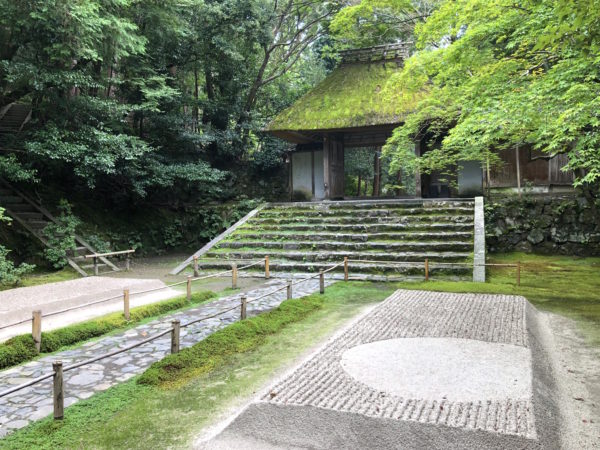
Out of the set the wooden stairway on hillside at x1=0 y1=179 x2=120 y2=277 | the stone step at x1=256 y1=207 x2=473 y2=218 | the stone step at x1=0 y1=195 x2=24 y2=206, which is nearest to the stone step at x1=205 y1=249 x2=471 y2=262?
the stone step at x1=256 y1=207 x2=473 y2=218

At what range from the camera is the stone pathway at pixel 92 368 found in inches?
134

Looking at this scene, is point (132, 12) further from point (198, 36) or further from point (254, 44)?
point (254, 44)

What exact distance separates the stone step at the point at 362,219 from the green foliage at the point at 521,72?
292 centimetres

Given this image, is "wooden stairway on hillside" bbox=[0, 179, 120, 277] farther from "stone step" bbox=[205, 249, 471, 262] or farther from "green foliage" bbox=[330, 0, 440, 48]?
"green foliage" bbox=[330, 0, 440, 48]

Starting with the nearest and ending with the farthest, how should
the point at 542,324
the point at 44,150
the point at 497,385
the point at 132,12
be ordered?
the point at 497,385
the point at 542,324
the point at 44,150
the point at 132,12

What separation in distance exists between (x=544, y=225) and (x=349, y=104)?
281 inches

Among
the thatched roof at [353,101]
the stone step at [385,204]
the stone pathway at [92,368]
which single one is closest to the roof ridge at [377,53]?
the thatched roof at [353,101]

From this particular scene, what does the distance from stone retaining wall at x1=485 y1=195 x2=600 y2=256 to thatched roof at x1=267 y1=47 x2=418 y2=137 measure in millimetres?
4195

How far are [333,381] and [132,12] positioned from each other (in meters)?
12.8

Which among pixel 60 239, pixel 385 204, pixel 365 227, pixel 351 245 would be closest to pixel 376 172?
pixel 385 204

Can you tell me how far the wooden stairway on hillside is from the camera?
416 inches

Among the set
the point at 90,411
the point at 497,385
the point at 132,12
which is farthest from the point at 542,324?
the point at 132,12

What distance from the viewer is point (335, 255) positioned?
1025 centimetres

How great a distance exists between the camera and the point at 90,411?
3291mm
